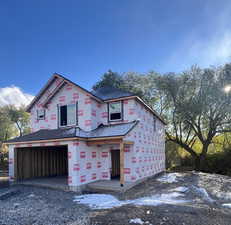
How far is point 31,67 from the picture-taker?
15.1 metres

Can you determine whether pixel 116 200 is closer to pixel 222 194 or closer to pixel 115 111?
pixel 222 194

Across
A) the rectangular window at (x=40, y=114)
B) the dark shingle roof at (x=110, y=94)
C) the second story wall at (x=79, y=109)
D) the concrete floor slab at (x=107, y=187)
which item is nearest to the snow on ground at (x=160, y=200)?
the concrete floor slab at (x=107, y=187)

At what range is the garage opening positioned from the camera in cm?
1196

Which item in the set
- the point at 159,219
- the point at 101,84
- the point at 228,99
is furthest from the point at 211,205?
the point at 101,84

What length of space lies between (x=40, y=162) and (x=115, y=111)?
652 centimetres

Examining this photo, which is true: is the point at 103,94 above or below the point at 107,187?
above

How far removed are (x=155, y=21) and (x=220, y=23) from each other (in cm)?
356

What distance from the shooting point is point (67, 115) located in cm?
1249

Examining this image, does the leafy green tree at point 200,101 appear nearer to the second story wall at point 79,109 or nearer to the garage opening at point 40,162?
the second story wall at point 79,109

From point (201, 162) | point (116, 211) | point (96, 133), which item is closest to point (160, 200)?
point (116, 211)

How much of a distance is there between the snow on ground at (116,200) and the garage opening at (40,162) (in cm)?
548

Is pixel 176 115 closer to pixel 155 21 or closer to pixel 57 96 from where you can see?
pixel 155 21

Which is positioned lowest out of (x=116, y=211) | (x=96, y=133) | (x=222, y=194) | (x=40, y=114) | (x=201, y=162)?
(x=201, y=162)

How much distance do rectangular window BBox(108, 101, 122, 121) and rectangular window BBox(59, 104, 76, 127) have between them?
2331 mm
